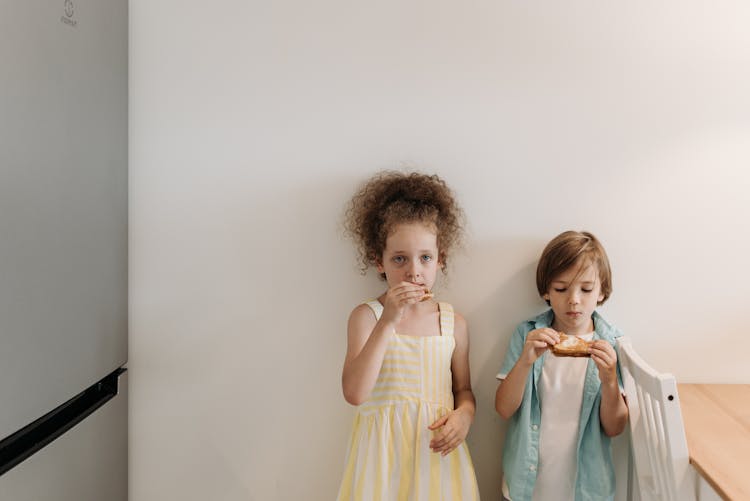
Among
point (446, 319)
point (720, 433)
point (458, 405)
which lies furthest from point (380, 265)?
point (720, 433)

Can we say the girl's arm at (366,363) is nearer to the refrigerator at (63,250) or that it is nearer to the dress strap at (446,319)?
the dress strap at (446,319)

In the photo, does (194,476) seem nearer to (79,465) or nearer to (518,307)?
(79,465)

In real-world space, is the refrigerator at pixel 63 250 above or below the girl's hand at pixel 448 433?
above

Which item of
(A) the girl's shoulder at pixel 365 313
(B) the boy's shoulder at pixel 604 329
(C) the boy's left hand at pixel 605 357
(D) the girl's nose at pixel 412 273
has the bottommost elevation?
(C) the boy's left hand at pixel 605 357

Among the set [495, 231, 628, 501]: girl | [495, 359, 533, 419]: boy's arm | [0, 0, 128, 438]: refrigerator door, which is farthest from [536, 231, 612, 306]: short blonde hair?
[0, 0, 128, 438]: refrigerator door

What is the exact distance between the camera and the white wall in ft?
5.24

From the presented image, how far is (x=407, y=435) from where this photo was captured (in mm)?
1464

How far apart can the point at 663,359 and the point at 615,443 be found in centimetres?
25

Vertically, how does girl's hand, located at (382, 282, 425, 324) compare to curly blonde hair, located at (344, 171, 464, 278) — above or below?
below

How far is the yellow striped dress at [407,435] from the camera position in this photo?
1.44m

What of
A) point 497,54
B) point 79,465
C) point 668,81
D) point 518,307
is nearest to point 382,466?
point 518,307

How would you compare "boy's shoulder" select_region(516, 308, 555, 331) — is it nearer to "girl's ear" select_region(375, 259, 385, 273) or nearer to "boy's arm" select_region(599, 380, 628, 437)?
"boy's arm" select_region(599, 380, 628, 437)

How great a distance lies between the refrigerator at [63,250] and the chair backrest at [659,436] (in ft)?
3.82

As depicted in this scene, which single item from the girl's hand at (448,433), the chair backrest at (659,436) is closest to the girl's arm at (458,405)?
the girl's hand at (448,433)
